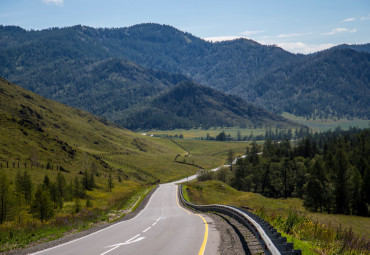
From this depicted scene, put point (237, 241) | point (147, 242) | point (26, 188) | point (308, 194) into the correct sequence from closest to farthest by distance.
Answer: point (237, 241) < point (147, 242) < point (26, 188) < point (308, 194)

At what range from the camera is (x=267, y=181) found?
362 feet

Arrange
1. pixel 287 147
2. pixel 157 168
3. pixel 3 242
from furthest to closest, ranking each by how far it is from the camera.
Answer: pixel 157 168 → pixel 287 147 → pixel 3 242

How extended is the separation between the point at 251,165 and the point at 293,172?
1534 cm

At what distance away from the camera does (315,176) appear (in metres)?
73.7

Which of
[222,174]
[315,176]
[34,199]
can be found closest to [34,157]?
[222,174]

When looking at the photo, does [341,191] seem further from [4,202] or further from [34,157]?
[34,157]

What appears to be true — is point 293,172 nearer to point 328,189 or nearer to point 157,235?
point 328,189

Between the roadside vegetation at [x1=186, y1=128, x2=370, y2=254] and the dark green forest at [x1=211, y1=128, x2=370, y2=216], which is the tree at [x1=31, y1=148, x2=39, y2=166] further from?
the dark green forest at [x1=211, y1=128, x2=370, y2=216]

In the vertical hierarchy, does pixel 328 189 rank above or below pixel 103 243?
below

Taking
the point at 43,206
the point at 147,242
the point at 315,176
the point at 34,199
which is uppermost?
the point at 147,242

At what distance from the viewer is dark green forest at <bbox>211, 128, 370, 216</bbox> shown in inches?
2815

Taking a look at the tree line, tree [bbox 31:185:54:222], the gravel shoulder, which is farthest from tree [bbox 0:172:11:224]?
the gravel shoulder

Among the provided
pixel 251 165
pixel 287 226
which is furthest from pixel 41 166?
pixel 287 226

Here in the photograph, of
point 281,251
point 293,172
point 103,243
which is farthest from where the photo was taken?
point 293,172
